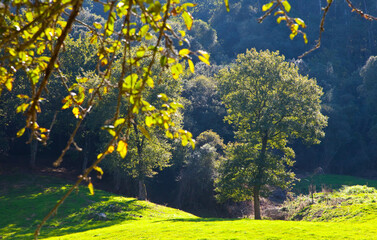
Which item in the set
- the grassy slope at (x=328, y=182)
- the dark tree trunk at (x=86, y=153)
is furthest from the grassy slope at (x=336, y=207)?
the dark tree trunk at (x=86, y=153)

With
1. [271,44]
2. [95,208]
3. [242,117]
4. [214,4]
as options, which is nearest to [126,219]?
[95,208]

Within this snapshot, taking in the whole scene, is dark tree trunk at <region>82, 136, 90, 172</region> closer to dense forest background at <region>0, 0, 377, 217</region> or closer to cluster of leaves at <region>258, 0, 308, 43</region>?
dense forest background at <region>0, 0, 377, 217</region>

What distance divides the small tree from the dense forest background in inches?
194

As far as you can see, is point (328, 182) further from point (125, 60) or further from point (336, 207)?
point (125, 60)

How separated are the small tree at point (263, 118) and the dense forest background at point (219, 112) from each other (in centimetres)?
494

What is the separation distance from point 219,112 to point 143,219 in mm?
19467

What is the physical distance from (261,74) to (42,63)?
852 inches

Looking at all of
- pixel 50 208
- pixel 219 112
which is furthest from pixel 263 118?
pixel 219 112

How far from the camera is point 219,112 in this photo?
37594 millimetres

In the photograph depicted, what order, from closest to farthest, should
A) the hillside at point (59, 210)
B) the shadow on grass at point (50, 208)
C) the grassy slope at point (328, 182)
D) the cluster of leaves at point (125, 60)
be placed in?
1. the cluster of leaves at point (125, 60)
2. the shadow on grass at point (50, 208)
3. the hillside at point (59, 210)
4. the grassy slope at point (328, 182)

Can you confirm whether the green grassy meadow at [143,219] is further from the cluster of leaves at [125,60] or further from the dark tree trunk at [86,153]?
the cluster of leaves at [125,60]

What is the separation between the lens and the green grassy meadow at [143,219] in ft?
42.1

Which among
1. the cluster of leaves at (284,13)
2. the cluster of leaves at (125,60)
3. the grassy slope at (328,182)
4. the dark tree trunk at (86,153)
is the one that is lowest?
the grassy slope at (328,182)

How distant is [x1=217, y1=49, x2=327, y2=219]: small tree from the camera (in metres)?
21.6
